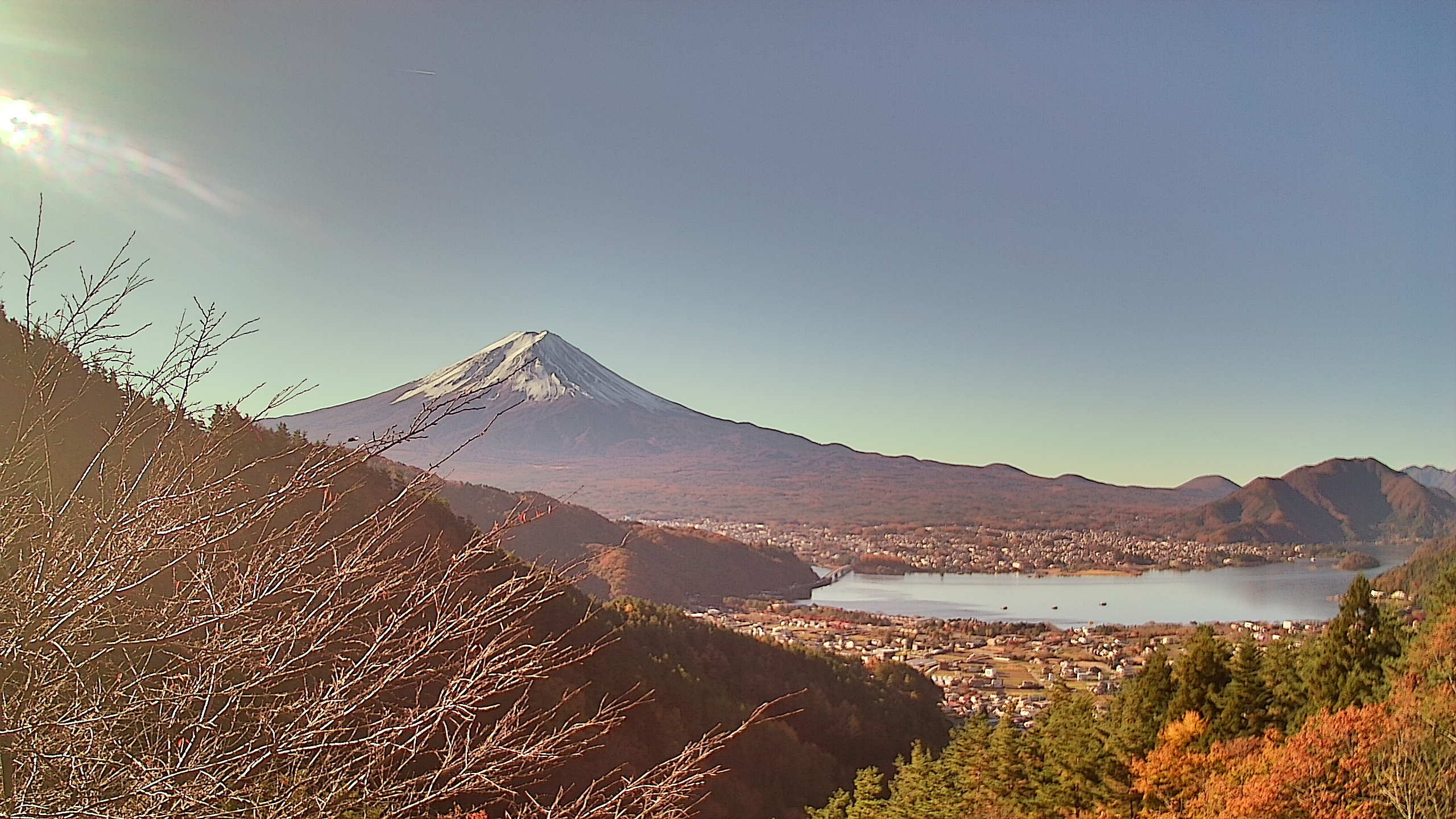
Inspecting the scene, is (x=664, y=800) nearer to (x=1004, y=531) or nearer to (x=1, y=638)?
(x=1, y=638)

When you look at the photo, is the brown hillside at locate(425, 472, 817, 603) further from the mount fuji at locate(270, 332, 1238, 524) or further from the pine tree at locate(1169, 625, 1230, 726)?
the mount fuji at locate(270, 332, 1238, 524)

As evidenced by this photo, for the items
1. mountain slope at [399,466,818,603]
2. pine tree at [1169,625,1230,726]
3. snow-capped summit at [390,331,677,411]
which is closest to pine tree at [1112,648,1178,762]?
pine tree at [1169,625,1230,726]

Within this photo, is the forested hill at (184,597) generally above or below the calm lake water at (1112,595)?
above

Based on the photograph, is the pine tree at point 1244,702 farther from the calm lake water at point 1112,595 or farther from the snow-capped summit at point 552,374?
the snow-capped summit at point 552,374

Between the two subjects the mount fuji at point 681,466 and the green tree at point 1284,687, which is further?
the mount fuji at point 681,466

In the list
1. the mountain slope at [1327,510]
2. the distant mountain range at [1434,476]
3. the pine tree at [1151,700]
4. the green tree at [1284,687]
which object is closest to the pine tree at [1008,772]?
the pine tree at [1151,700]

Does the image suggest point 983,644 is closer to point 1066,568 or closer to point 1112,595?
point 1112,595

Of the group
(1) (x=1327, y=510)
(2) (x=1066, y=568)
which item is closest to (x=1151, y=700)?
(2) (x=1066, y=568)

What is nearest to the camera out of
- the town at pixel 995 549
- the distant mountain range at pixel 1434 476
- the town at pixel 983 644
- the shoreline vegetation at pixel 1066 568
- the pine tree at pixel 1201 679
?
the pine tree at pixel 1201 679
